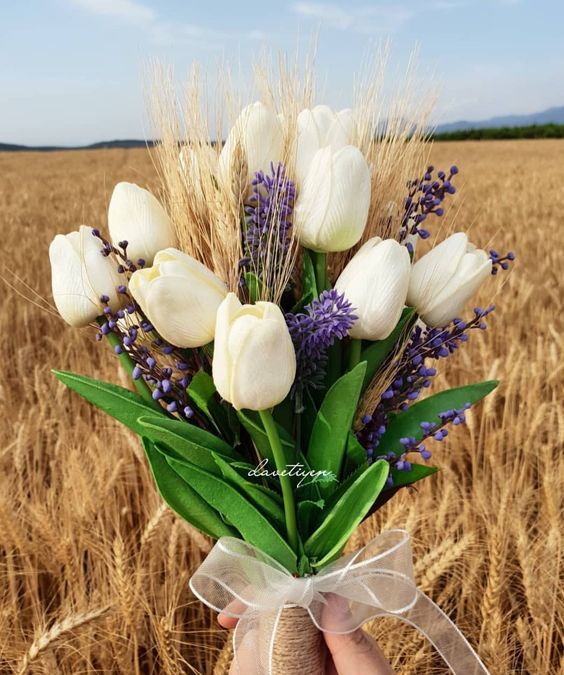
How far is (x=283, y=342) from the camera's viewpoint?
0.42 metres

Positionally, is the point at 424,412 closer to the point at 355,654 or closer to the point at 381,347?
the point at 381,347

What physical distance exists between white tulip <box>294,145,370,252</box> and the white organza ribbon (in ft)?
0.84

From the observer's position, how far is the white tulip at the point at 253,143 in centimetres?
49

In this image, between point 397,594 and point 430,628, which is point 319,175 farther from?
point 430,628

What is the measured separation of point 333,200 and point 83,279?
20 cm

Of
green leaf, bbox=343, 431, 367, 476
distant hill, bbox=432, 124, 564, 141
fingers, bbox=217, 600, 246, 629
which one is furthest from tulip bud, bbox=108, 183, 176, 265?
distant hill, bbox=432, 124, 564, 141

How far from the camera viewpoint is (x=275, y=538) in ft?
1.69

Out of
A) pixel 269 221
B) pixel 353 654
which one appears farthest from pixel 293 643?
pixel 269 221

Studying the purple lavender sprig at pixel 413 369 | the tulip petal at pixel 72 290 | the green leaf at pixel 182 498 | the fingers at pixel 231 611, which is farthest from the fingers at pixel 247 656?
the tulip petal at pixel 72 290

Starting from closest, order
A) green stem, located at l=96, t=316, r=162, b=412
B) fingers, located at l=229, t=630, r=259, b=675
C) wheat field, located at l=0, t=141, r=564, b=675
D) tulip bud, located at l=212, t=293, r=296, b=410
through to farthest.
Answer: tulip bud, located at l=212, t=293, r=296, b=410, green stem, located at l=96, t=316, r=162, b=412, fingers, located at l=229, t=630, r=259, b=675, wheat field, located at l=0, t=141, r=564, b=675

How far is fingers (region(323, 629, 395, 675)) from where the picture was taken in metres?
0.57

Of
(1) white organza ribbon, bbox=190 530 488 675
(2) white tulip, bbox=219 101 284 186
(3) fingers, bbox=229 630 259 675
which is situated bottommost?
(3) fingers, bbox=229 630 259 675

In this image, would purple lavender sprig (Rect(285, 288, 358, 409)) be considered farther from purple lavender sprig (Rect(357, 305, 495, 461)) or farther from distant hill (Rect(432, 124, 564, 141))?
distant hill (Rect(432, 124, 564, 141))

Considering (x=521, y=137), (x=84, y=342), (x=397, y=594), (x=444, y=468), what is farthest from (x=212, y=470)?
(x=521, y=137)
